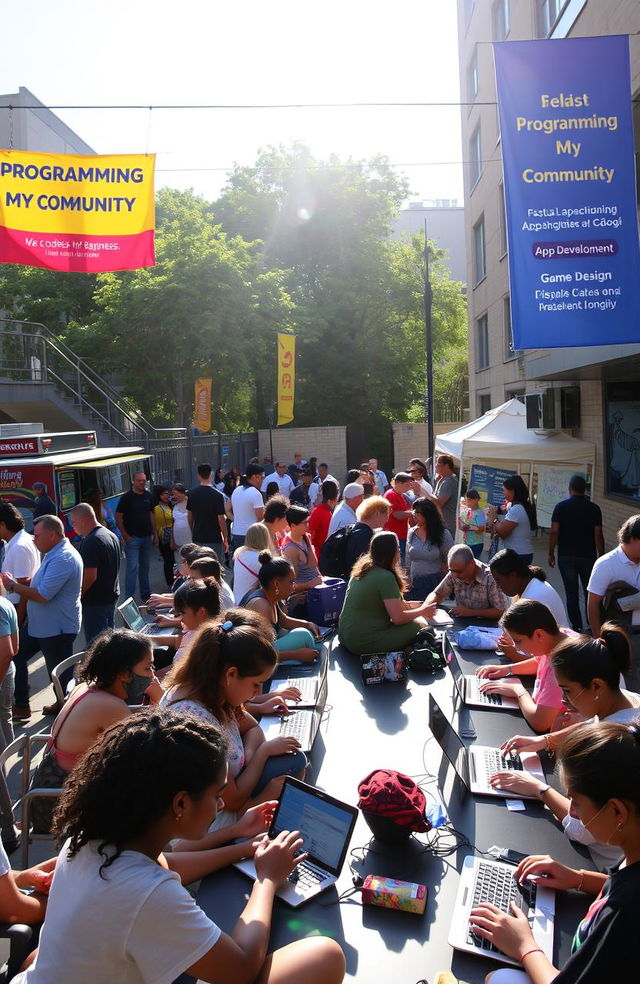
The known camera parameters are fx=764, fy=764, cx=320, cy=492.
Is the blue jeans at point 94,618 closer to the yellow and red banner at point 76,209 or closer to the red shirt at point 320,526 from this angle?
the red shirt at point 320,526

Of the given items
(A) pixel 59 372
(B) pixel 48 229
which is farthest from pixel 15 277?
(B) pixel 48 229

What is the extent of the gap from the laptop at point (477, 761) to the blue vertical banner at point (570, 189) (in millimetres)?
4631

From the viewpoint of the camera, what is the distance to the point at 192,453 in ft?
70.2

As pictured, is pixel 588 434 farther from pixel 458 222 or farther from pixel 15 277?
pixel 458 222

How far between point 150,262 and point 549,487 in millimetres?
7647

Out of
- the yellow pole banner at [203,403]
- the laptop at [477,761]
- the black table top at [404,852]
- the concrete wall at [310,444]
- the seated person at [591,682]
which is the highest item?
the yellow pole banner at [203,403]

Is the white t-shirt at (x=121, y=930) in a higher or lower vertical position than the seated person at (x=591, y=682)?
lower

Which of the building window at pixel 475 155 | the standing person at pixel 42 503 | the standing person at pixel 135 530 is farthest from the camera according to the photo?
the building window at pixel 475 155

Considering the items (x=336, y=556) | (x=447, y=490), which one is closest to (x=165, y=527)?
(x=447, y=490)

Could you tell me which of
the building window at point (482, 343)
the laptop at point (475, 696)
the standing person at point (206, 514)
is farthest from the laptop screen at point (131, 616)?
the building window at point (482, 343)

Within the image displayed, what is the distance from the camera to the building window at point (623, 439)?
1170 centimetres

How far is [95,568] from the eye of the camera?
7039 millimetres

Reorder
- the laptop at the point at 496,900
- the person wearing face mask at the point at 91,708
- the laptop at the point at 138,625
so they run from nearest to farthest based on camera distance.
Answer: the laptop at the point at 496,900 < the person wearing face mask at the point at 91,708 < the laptop at the point at 138,625

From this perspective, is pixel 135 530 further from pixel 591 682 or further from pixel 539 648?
pixel 591 682
